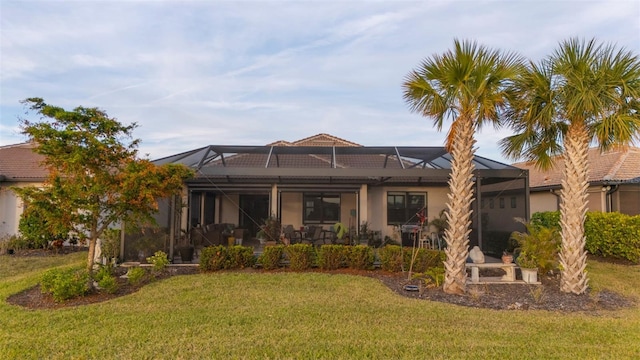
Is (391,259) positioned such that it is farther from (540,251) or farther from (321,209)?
(321,209)

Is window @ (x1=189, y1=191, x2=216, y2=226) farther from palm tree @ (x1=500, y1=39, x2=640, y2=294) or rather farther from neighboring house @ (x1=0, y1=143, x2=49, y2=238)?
palm tree @ (x1=500, y1=39, x2=640, y2=294)

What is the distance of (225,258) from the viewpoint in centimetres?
917

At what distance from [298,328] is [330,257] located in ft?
13.9

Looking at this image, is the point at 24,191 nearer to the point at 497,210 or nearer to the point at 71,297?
the point at 71,297

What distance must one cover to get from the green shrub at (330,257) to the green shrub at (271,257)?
39.7 inches

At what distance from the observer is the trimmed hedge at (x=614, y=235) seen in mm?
10961

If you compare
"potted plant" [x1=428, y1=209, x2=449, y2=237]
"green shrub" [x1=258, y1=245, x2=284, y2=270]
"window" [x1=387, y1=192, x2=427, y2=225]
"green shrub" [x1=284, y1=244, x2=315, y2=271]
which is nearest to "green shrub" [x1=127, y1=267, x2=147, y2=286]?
"green shrub" [x1=258, y1=245, x2=284, y2=270]

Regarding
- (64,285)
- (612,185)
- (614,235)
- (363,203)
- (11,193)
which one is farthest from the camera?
(11,193)

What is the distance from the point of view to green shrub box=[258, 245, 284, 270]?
9.27m

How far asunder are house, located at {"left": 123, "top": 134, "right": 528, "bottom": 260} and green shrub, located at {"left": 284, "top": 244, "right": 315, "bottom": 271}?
72.7 inches

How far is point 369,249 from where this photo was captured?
30.7 feet

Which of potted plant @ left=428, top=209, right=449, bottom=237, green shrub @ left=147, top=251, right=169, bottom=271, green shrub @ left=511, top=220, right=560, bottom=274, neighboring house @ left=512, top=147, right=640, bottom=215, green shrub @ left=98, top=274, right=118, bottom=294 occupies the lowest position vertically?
green shrub @ left=98, top=274, right=118, bottom=294

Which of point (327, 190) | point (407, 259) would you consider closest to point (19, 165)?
point (327, 190)

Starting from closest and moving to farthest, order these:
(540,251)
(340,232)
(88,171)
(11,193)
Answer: (88,171) → (540,251) → (340,232) → (11,193)
